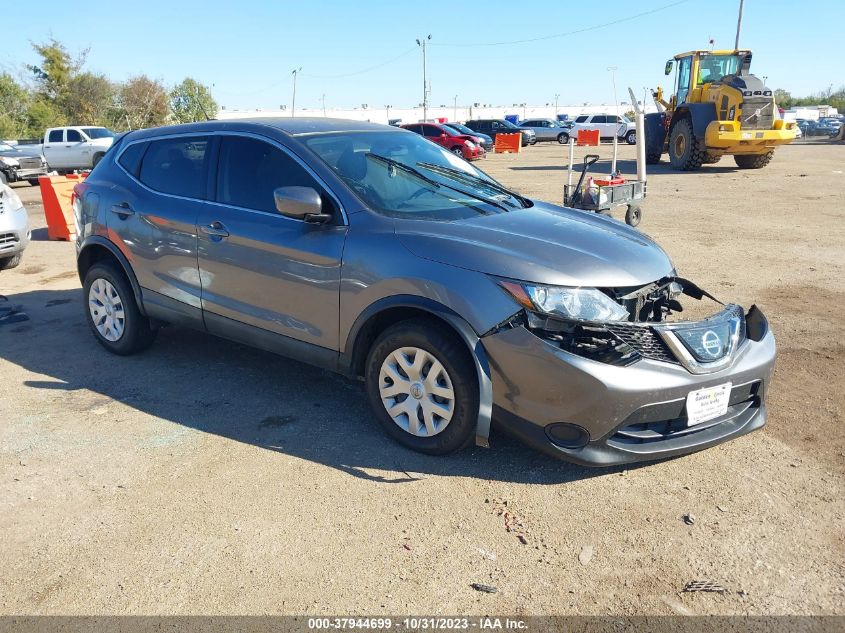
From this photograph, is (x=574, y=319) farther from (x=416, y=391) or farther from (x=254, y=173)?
(x=254, y=173)

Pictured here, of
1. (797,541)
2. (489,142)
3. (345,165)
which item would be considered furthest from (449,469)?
(489,142)

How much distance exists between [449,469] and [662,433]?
3.59ft

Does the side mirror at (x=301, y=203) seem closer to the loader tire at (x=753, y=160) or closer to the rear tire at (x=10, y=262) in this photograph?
the rear tire at (x=10, y=262)

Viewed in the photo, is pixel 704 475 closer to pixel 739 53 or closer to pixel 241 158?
pixel 241 158

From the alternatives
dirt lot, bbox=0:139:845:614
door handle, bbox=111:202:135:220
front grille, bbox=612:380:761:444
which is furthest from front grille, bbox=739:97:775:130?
door handle, bbox=111:202:135:220

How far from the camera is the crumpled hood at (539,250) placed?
338 centimetres

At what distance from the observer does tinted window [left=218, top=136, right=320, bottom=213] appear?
13.9ft

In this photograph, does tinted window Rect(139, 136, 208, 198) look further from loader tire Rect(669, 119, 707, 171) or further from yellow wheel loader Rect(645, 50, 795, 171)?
loader tire Rect(669, 119, 707, 171)

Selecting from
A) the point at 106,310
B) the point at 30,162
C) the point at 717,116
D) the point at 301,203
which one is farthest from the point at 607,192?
the point at 30,162

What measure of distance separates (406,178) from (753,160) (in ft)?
63.3

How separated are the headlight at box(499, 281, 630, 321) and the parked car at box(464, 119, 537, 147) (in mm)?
38783

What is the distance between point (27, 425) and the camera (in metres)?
4.29

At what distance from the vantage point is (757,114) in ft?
59.5

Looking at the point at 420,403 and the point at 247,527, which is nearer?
the point at 247,527
